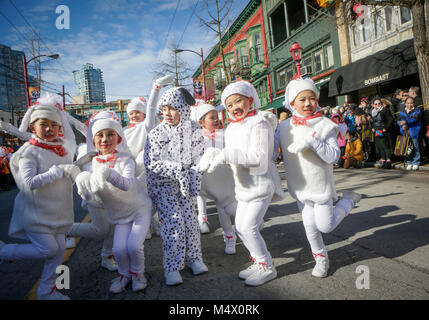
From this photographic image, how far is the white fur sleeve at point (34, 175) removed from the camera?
2.43 meters

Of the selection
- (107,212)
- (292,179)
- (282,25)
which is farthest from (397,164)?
(282,25)

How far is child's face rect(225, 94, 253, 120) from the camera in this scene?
278 centimetres

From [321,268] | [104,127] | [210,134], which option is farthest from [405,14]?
[104,127]

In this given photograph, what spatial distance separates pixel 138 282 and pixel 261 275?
1.14 metres

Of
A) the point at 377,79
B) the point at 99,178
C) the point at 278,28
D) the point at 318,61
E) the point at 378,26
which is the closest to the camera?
the point at 99,178

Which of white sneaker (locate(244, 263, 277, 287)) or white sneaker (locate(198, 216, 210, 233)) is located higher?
white sneaker (locate(198, 216, 210, 233))

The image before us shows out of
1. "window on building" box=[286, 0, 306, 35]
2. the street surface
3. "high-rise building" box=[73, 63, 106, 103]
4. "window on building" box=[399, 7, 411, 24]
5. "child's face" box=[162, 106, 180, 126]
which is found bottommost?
the street surface

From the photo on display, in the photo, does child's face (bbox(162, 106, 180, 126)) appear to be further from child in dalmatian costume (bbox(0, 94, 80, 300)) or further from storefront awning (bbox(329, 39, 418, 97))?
storefront awning (bbox(329, 39, 418, 97))

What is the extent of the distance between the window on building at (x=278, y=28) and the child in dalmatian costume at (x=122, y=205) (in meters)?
22.9

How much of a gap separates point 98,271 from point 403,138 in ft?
26.5

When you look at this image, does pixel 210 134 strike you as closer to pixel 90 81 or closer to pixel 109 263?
pixel 109 263

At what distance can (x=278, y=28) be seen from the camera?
899 inches

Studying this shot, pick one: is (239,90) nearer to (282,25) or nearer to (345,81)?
(345,81)

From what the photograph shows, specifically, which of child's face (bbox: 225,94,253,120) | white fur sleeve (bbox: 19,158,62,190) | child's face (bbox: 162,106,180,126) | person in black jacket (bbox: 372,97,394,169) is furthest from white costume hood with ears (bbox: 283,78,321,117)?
person in black jacket (bbox: 372,97,394,169)
